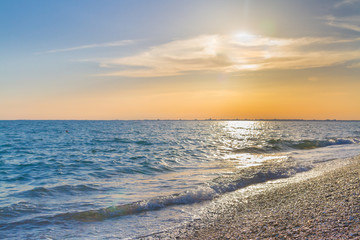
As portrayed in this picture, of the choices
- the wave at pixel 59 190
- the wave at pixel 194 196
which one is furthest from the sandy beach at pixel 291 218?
the wave at pixel 59 190

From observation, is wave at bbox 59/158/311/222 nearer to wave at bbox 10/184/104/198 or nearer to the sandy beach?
the sandy beach

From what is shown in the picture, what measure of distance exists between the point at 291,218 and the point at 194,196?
16.9 ft

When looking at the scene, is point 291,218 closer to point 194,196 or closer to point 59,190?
point 194,196

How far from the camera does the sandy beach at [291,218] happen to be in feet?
19.3

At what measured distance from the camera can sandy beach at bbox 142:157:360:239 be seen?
5.88 m

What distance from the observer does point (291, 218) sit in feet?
23.1

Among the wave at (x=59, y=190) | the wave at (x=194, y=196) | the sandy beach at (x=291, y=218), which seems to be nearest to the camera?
the sandy beach at (x=291, y=218)

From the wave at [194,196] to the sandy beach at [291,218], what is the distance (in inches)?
88.1

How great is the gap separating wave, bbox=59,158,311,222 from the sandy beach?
2.24 metres

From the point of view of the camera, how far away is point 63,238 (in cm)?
775

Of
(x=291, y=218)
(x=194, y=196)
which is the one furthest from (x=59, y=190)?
(x=291, y=218)

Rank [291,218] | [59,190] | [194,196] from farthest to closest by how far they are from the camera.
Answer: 1. [59,190]
2. [194,196]
3. [291,218]

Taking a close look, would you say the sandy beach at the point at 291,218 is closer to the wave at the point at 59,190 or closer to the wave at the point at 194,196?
the wave at the point at 194,196

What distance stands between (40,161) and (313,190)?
2193 centimetres
